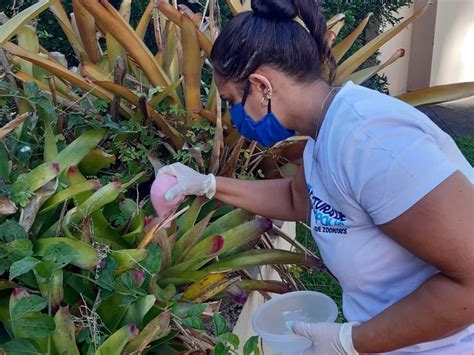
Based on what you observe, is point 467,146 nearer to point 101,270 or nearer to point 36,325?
point 101,270

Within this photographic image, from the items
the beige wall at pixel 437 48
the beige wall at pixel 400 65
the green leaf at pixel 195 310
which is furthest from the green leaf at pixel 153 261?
the beige wall at pixel 437 48

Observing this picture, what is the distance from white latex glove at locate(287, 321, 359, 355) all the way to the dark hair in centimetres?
65

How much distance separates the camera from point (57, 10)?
2883 millimetres

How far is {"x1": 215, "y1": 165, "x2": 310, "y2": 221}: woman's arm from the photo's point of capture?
76.9 inches

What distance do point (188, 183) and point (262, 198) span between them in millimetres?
269

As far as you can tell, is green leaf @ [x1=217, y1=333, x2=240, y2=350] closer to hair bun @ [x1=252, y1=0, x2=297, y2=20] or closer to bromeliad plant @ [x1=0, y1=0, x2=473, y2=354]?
bromeliad plant @ [x1=0, y1=0, x2=473, y2=354]

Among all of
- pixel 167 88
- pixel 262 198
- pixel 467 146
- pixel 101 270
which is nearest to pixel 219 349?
pixel 101 270

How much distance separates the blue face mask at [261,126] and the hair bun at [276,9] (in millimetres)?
192

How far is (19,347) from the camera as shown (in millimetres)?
1267

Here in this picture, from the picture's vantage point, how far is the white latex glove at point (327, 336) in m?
1.52

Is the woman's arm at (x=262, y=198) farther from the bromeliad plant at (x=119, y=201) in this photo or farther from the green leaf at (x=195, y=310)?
the green leaf at (x=195, y=310)

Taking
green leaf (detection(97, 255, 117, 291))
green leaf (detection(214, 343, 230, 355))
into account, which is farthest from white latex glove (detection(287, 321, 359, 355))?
green leaf (detection(97, 255, 117, 291))

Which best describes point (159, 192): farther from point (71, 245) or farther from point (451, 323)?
point (451, 323)

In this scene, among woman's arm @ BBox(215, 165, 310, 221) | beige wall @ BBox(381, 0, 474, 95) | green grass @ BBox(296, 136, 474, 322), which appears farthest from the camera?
beige wall @ BBox(381, 0, 474, 95)
